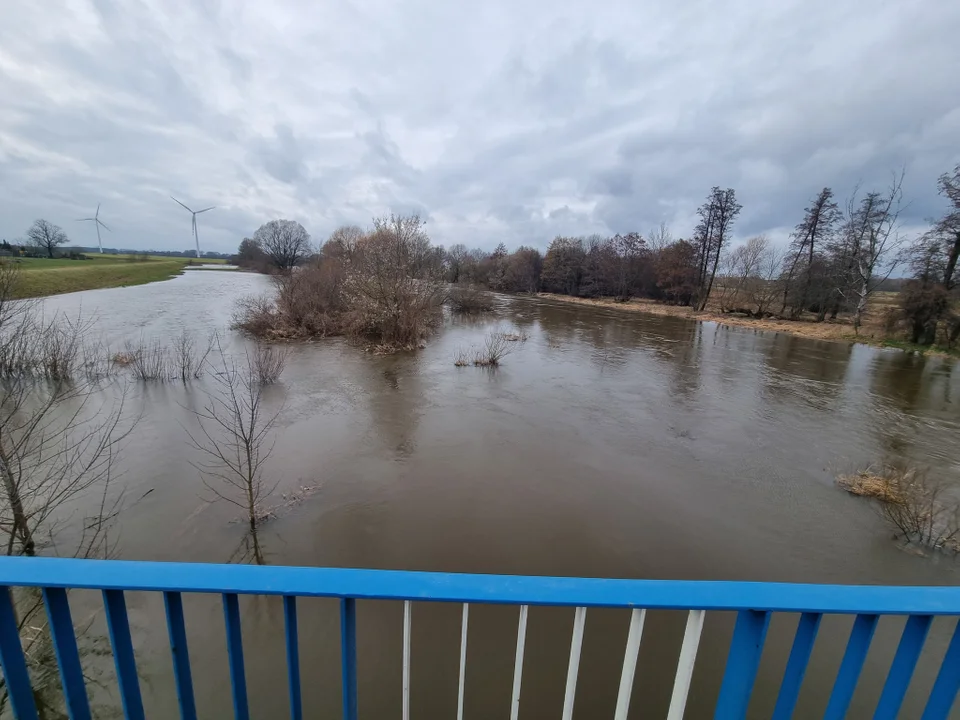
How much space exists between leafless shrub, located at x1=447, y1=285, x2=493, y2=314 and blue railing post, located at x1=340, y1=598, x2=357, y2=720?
31.8m

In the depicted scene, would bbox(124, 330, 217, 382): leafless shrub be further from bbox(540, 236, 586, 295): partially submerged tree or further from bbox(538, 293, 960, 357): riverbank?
bbox(540, 236, 586, 295): partially submerged tree

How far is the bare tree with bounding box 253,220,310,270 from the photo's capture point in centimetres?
6325

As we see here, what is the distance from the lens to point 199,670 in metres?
3.82

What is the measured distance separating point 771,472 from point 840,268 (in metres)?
28.4

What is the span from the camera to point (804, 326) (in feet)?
89.5

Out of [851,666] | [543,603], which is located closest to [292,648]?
[543,603]

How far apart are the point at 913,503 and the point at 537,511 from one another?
591cm

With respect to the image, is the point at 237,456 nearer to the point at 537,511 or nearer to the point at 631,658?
the point at 537,511

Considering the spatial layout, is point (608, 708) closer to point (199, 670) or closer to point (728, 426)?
point (199, 670)

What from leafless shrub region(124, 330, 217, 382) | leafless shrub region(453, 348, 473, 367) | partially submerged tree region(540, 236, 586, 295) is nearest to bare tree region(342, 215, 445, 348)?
leafless shrub region(453, 348, 473, 367)

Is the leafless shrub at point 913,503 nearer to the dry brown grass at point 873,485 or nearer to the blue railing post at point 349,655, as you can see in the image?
the dry brown grass at point 873,485

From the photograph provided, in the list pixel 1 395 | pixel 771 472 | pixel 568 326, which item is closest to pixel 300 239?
pixel 568 326

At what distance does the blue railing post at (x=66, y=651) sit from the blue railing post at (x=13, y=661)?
0.32 ft

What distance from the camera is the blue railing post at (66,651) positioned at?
4.37 ft
